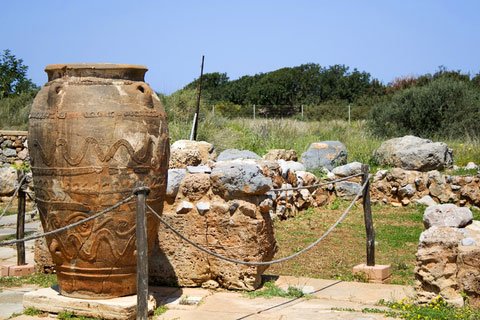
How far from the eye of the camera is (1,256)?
8.13 m

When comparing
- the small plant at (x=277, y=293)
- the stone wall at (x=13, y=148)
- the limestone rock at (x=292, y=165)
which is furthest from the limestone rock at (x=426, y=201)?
the stone wall at (x=13, y=148)

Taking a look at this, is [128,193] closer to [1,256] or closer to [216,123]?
[1,256]

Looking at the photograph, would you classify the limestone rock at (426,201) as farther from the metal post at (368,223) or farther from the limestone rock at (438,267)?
the limestone rock at (438,267)

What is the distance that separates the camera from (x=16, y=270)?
6.99 meters

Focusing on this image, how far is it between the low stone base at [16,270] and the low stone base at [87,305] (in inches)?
61.0

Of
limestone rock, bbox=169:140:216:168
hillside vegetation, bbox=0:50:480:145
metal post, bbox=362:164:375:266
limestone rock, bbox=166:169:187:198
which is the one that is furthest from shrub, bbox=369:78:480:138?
limestone rock, bbox=166:169:187:198

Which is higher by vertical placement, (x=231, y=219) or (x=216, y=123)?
(x=216, y=123)

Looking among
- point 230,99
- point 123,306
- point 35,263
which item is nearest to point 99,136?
point 123,306

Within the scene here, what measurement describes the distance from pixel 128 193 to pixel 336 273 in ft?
9.91

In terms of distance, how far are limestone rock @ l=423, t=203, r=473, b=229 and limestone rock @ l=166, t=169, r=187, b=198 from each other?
234 cm

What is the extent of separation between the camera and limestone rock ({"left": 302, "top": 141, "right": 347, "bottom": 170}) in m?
13.5

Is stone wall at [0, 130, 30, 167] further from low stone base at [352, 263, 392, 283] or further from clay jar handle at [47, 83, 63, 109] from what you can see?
clay jar handle at [47, 83, 63, 109]

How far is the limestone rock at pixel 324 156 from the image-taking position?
44.2 feet

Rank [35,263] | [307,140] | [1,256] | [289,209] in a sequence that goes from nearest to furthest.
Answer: [35,263], [1,256], [289,209], [307,140]
